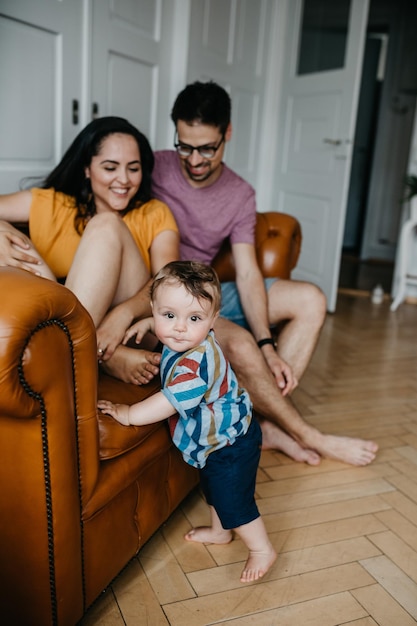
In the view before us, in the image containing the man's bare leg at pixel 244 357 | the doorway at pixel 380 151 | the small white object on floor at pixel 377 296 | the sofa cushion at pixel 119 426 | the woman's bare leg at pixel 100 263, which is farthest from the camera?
the doorway at pixel 380 151

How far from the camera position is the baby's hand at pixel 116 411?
1.06 meters

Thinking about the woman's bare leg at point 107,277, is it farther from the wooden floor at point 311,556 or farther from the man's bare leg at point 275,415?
the wooden floor at point 311,556

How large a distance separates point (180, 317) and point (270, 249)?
911mm

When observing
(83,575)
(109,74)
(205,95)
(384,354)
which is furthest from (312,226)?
(83,575)

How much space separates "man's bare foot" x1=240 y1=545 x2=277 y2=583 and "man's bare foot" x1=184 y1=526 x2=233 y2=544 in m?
0.13

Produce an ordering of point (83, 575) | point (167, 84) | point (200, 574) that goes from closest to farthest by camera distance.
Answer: point (83, 575), point (200, 574), point (167, 84)

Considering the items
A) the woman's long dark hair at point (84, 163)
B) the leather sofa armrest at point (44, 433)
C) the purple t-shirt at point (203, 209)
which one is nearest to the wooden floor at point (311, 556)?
the leather sofa armrest at point (44, 433)

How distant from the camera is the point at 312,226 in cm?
367

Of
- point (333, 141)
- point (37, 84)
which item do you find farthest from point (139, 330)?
point (333, 141)

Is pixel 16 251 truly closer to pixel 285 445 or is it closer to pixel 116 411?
pixel 116 411

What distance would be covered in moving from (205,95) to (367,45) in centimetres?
512

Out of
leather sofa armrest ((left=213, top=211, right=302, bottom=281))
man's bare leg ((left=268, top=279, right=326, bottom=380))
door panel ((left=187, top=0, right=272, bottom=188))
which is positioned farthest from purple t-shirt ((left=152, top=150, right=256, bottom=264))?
door panel ((left=187, top=0, right=272, bottom=188))

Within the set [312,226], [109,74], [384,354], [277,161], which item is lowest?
[384,354]

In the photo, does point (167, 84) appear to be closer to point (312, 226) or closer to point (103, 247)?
point (312, 226)
